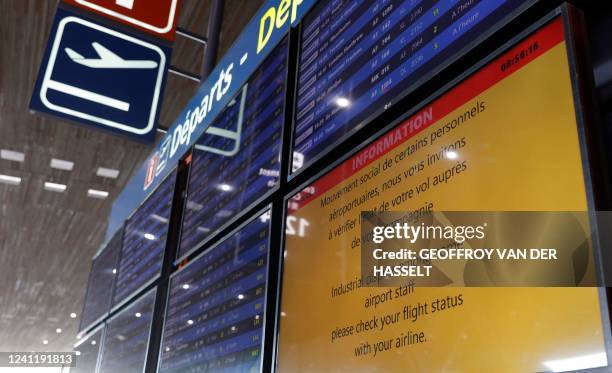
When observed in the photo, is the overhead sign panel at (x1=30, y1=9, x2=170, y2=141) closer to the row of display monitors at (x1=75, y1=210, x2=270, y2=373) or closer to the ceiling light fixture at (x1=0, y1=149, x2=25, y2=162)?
the row of display monitors at (x1=75, y1=210, x2=270, y2=373)

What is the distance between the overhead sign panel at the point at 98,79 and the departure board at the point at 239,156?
1.89ft

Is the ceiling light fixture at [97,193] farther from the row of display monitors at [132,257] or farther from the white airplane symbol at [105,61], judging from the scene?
the white airplane symbol at [105,61]

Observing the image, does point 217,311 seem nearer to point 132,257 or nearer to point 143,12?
point 132,257

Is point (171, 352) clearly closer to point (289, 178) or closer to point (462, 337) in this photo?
point (289, 178)

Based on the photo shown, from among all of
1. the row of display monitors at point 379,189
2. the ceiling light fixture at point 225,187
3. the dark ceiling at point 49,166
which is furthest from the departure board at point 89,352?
the ceiling light fixture at point 225,187

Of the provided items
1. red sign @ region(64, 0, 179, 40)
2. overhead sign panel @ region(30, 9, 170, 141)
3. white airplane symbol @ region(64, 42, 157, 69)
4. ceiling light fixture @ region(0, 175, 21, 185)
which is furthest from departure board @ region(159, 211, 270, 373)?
ceiling light fixture @ region(0, 175, 21, 185)

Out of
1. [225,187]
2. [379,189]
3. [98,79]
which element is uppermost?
[98,79]

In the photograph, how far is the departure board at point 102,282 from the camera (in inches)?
145

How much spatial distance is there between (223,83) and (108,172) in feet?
16.2

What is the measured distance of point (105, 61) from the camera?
10.2 feet

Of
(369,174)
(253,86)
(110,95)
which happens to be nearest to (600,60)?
(369,174)

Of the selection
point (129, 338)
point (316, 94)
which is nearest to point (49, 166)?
point (129, 338)

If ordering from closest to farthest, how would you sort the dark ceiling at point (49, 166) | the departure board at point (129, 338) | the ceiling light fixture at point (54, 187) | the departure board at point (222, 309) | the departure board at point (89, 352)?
the departure board at point (222, 309) < the departure board at point (129, 338) < the departure board at point (89, 352) < the dark ceiling at point (49, 166) < the ceiling light fixture at point (54, 187)

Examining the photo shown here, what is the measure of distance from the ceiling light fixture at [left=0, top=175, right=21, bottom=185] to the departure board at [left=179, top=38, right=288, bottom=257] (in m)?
5.60
